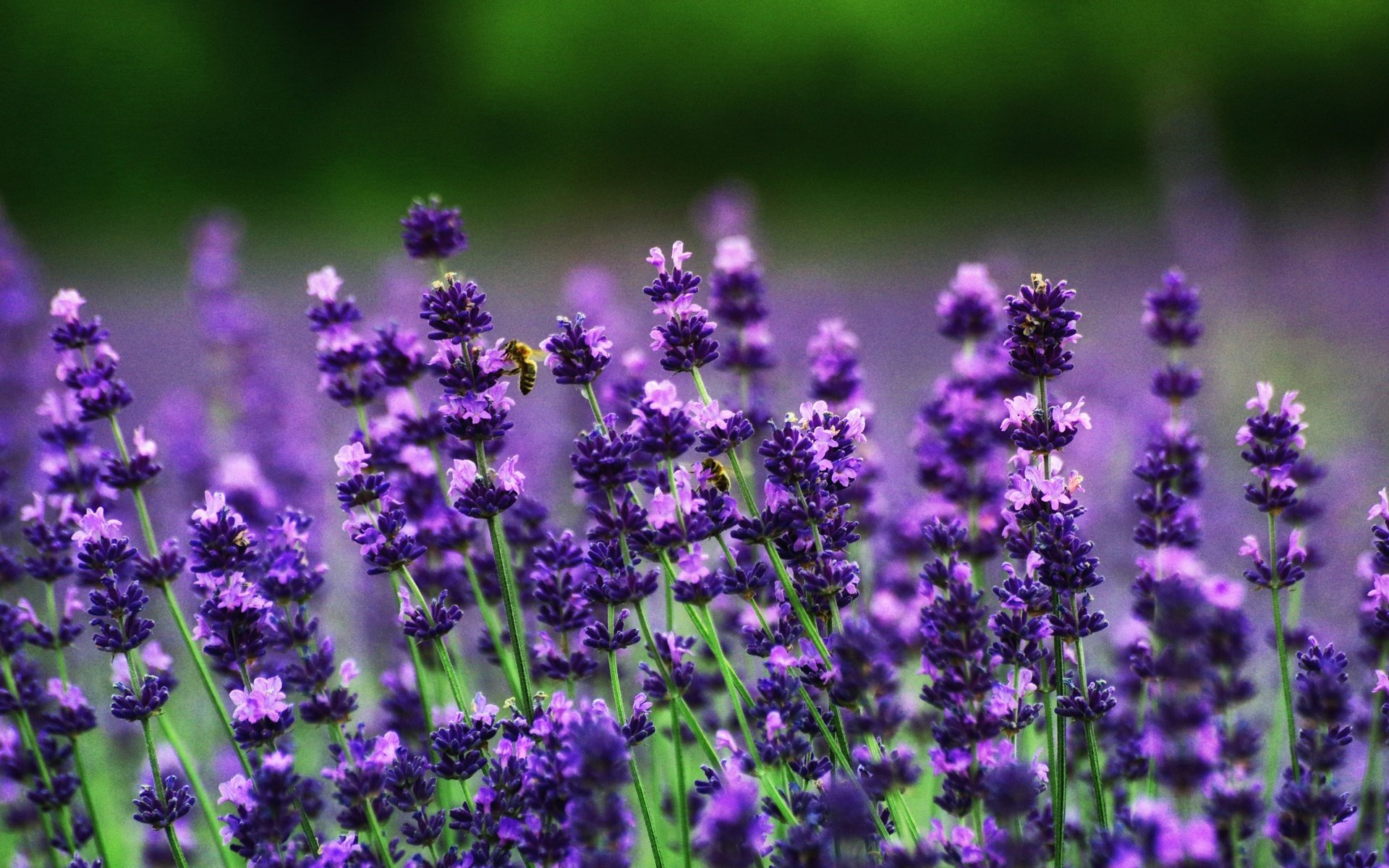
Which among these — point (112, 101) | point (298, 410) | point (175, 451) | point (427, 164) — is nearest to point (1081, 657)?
point (175, 451)

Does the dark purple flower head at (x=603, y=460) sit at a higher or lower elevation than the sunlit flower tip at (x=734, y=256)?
lower

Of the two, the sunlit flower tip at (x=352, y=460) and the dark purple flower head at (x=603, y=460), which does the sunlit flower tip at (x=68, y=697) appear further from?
the dark purple flower head at (x=603, y=460)

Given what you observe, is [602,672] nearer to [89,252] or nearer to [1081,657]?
[1081,657]

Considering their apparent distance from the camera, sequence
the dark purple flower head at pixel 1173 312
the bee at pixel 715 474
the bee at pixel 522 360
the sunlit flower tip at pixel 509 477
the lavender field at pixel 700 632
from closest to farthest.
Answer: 1. the lavender field at pixel 700 632
2. the sunlit flower tip at pixel 509 477
3. the bee at pixel 715 474
4. the bee at pixel 522 360
5. the dark purple flower head at pixel 1173 312

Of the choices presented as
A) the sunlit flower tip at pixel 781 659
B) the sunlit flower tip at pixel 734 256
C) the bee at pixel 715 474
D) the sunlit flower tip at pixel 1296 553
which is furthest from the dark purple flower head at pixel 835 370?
the sunlit flower tip at pixel 1296 553

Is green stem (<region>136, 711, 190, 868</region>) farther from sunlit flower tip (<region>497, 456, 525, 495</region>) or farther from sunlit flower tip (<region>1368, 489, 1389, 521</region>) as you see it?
sunlit flower tip (<region>1368, 489, 1389, 521</region>)

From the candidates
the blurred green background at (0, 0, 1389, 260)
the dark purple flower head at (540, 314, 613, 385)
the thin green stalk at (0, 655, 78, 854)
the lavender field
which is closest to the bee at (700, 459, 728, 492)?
the lavender field
